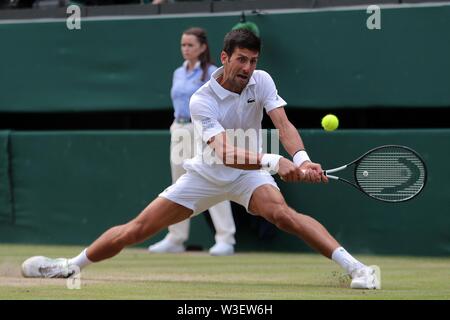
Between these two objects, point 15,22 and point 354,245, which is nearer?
point 354,245

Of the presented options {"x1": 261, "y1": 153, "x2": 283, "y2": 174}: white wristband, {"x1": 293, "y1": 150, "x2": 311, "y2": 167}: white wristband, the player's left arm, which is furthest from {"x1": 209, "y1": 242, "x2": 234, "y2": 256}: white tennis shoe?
{"x1": 261, "y1": 153, "x2": 283, "y2": 174}: white wristband

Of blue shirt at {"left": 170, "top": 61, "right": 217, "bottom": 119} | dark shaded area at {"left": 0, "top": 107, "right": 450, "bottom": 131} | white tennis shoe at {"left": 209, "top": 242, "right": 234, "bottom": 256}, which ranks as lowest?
white tennis shoe at {"left": 209, "top": 242, "right": 234, "bottom": 256}

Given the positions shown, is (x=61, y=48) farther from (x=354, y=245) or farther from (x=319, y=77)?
(x=354, y=245)

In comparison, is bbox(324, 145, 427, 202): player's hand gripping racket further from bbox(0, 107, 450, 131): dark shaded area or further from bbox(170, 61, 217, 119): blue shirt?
bbox(170, 61, 217, 119): blue shirt

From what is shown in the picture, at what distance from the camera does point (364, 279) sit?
22.7ft

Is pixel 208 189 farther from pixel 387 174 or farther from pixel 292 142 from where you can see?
pixel 387 174

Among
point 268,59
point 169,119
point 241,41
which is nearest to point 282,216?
point 241,41

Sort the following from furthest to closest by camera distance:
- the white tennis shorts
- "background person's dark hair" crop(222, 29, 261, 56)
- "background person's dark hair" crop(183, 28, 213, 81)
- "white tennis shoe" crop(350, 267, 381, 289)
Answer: "background person's dark hair" crop(183, 28, 213, 81)
the white tennis shorts
"white tennis shoe" crop(350, 267, 381, 289)
"background person's dark hair" crop(222, 29, 261, 56)

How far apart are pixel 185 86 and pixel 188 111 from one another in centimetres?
22

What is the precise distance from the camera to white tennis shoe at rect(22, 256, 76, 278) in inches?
301

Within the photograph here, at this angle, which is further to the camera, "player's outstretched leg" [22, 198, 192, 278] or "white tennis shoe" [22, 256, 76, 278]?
"white tennis shoe" [22, 256, 76, 278]

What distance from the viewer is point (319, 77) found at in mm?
10258
